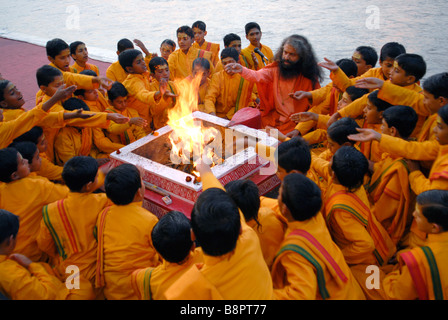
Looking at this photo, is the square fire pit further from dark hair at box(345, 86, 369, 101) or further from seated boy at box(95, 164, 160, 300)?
dark hair at box(345, 86, 369, 101)

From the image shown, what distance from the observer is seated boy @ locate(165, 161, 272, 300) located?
181 cm

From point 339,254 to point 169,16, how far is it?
43.5ft

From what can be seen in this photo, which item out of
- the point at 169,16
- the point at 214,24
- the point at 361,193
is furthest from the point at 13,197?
the point at 169,16

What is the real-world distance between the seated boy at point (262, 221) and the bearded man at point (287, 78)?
7.27 ft

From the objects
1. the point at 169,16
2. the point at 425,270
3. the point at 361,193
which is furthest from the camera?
the point at 169,16

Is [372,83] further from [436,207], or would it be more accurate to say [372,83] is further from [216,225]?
[216,225]

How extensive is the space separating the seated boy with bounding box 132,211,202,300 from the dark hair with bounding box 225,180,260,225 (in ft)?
1.23

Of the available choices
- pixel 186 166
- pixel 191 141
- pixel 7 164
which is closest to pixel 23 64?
pixel 191 141

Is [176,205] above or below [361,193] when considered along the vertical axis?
below

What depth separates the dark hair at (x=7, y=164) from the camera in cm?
269

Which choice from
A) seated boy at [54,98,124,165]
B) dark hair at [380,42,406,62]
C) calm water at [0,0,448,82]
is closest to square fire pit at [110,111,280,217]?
seated boy at [54,98,124,165]

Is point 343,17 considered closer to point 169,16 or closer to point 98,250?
point 169,16

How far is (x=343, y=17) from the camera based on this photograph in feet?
37.4

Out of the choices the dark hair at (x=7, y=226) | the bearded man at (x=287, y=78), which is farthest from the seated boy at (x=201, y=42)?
the dark hair at (x=7, y=226)
